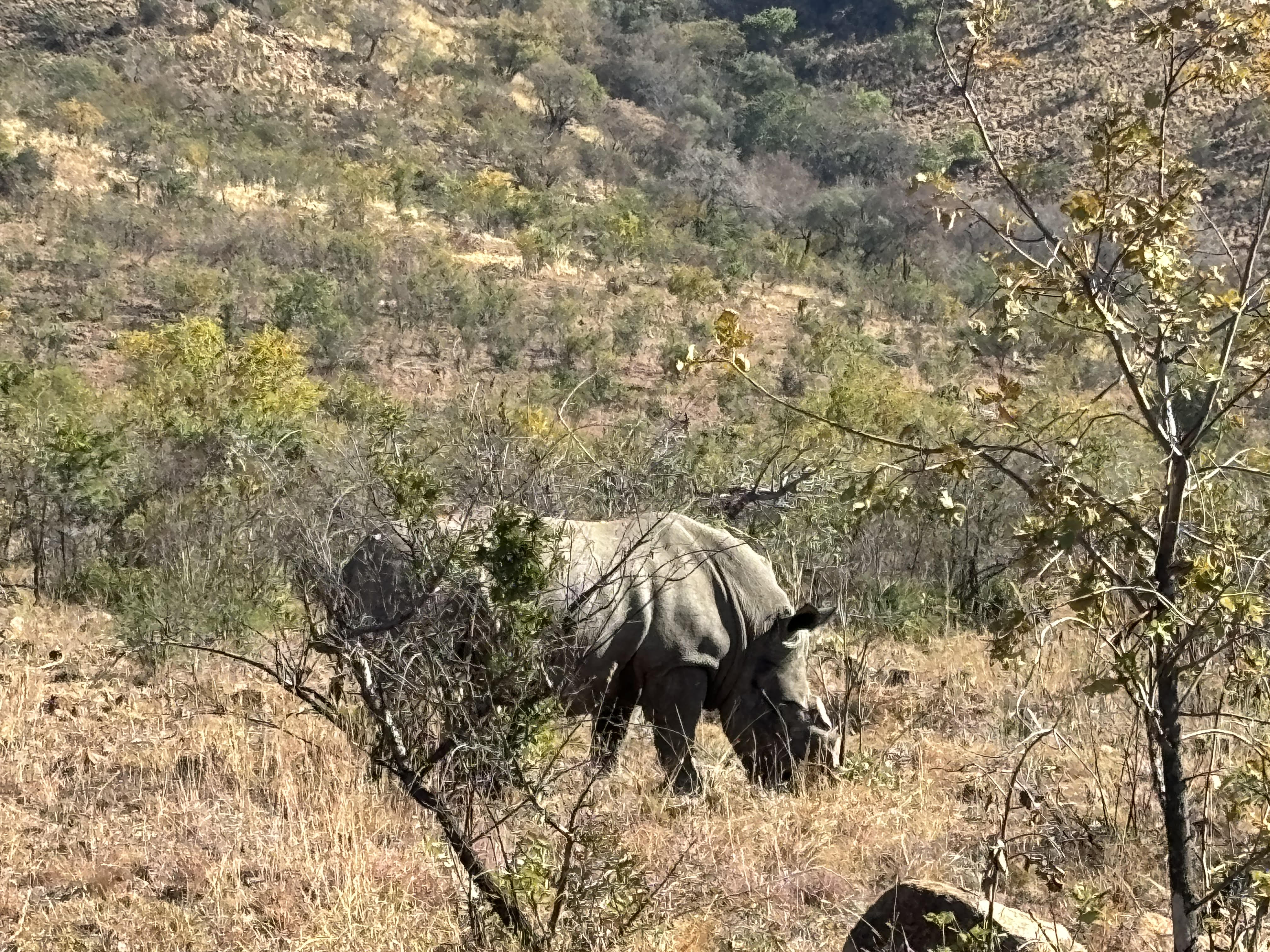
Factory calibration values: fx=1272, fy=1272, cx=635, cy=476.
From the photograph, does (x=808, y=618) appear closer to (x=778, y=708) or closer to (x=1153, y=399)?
(x=778, y=708)

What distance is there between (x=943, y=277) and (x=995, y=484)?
87.4 ft

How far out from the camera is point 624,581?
6.21 metres

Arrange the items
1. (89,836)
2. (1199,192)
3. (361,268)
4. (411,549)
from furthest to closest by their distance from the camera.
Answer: (361,268) < (89,836) < (411,549) < (1199,192)

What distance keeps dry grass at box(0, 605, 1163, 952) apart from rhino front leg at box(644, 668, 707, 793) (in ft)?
0.48

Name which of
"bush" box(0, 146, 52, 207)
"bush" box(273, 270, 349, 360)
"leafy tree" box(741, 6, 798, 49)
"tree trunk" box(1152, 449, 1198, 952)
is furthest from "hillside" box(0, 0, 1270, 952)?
"leafy tree" box(741, 6, 798, 49)

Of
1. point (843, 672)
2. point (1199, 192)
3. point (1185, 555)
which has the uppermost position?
point (1199, 192)

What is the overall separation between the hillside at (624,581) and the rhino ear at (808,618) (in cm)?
6

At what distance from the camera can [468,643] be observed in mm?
4730

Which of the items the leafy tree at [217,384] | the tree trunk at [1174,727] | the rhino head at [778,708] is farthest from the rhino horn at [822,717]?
the leafy tree at [217,384]

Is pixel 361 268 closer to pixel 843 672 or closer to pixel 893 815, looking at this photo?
pixel 843 672

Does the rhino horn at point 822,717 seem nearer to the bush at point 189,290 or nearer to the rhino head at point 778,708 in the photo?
the rhino head at point 778,708

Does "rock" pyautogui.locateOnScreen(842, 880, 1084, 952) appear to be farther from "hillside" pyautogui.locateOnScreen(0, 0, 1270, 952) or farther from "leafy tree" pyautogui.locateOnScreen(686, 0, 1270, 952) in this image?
"leafy tree" pyautogui.locateOnScreen(686, 0, 1270, 952)

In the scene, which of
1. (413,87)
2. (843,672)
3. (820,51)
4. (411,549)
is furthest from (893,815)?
(820,51)

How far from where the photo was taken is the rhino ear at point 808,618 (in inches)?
267
